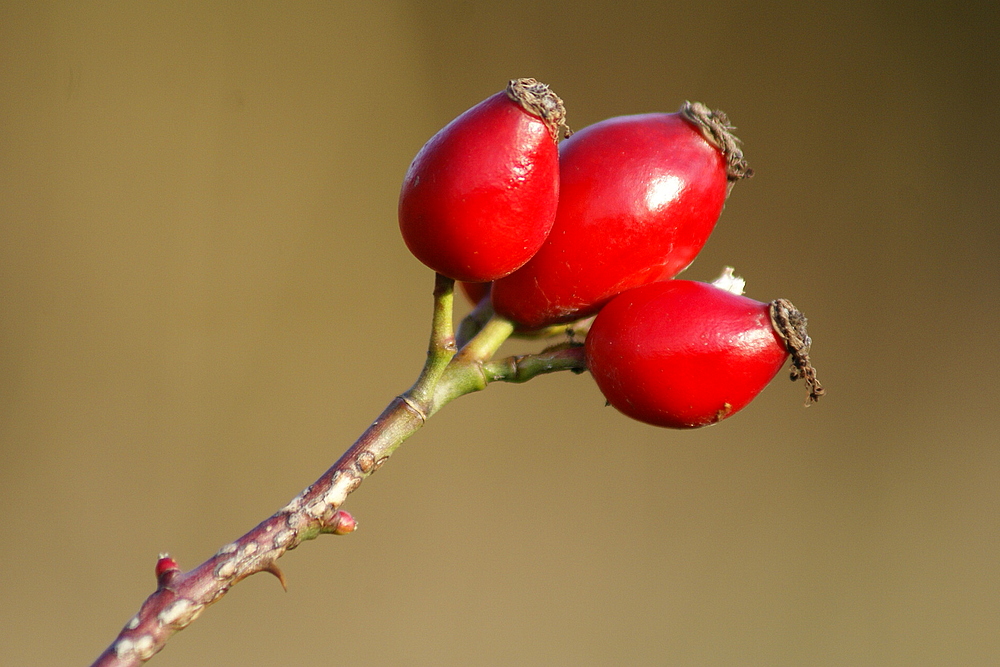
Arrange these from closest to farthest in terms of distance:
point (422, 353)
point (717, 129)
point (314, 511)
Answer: point (314, 511), point (717, 129), point (422, 353)

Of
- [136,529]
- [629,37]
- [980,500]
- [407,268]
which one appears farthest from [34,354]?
[980,500]

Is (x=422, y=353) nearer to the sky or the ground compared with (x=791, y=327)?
nearer to the sky

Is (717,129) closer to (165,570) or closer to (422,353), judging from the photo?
(165,570)

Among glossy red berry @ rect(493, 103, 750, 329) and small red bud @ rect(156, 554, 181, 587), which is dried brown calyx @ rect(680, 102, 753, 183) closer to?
glossy red berry @ rect(493, 103, 750, 329)

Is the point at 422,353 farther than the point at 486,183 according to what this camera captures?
Yes

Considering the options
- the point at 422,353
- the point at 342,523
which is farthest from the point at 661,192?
the point at 422,353

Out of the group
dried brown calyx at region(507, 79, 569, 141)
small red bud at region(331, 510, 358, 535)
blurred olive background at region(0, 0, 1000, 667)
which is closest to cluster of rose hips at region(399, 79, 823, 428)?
dried brown calyx at region(507, 79, 569, 141)

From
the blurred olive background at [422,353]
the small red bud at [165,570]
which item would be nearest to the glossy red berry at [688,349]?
the small red bud at [165,570]

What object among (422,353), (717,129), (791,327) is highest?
(422,353)

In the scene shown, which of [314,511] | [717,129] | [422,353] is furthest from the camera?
[422,353]
